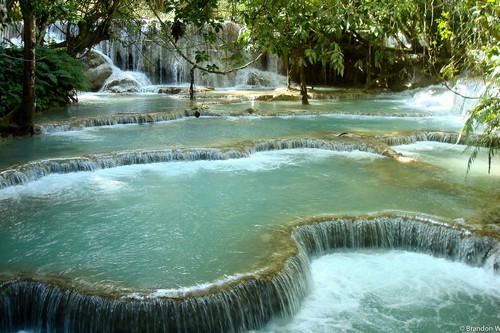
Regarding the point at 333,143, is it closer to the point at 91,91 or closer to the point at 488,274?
the point at 488,274

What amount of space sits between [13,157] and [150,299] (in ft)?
19.1

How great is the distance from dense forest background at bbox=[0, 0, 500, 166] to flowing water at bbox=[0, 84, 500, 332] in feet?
4.03

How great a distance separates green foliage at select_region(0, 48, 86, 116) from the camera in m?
12.2

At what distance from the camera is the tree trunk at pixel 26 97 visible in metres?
9.60

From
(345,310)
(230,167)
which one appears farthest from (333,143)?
(345,310)

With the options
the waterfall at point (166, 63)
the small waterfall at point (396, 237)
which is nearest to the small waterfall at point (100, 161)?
the small waterfall at point (396, 237)

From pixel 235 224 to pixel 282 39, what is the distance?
252 cm

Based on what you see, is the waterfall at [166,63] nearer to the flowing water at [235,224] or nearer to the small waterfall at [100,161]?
the flowing water at [235,224]

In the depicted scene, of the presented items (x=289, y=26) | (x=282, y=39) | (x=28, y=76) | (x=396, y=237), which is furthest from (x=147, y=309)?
(x=28, y=76)

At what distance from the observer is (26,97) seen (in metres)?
10.4

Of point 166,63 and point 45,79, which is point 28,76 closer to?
point 45,79

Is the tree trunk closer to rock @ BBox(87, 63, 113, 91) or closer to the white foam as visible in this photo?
the white foam

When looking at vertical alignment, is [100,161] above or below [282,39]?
below

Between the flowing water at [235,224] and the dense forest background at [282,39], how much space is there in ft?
4.03
